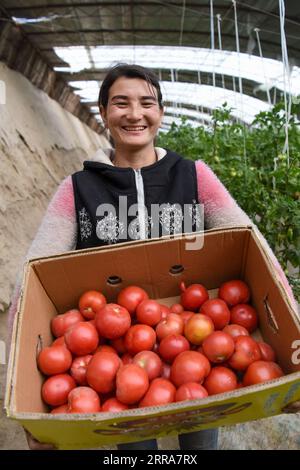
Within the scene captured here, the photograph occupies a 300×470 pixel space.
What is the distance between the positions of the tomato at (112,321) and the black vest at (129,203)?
1.03 feet

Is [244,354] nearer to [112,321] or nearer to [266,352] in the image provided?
[266,352]

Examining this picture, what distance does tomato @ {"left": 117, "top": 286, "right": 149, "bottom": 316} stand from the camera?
128 cm

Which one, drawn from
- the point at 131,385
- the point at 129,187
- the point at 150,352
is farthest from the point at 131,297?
the point at 129,187

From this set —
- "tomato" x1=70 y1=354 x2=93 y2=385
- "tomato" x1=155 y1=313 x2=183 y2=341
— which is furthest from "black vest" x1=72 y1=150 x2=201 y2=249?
"tomato" x1=70 y1=354 x2=93 y2=385

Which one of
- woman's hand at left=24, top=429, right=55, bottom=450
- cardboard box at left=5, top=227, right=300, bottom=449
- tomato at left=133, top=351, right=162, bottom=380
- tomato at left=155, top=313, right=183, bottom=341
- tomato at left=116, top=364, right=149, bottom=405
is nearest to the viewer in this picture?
cardboard box at left=5, top=227, right=300, bottom=449

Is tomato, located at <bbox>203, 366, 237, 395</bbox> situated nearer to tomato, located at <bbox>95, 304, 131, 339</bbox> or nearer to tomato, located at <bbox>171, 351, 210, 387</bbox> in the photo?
tomato, located at <bbox>171, 351, 210, 387</bbox>

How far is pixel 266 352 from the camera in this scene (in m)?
1.13

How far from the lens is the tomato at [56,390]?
3.53 feet

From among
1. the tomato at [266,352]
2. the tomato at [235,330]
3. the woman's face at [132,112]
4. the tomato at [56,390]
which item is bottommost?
the tomato at [56,390]

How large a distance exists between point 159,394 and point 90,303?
15.9 inches

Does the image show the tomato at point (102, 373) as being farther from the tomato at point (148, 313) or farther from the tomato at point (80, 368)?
the tomato at point (148, 313)

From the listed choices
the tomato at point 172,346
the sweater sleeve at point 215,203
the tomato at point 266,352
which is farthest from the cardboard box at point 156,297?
the tomato at point 172,346

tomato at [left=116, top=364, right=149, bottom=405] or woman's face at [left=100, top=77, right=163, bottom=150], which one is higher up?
woman's face at [left=100, top=77, right=163, bottom=150]

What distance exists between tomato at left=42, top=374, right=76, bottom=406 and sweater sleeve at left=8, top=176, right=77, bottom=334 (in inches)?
15.5
